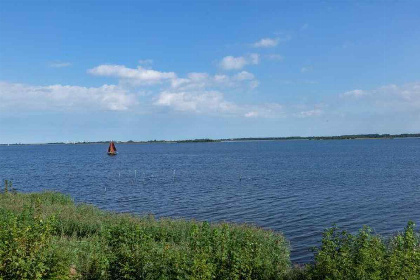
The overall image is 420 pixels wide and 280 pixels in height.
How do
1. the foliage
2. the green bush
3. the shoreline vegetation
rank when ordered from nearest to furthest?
the green bush → the shoreline vegetation → the foliage

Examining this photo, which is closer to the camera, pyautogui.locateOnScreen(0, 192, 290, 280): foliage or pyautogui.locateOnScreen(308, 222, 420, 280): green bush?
pyautogui.locateOnScreen(308, 222, 420, 280): green bush

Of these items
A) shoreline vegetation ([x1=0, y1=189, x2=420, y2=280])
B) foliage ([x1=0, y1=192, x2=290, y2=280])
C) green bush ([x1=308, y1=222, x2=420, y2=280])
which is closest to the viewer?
green bush ([x1=308, y1=222, x2=420, y2=280])

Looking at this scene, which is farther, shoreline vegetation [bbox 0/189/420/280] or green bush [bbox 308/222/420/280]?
shoreline vegetation [bbox 0/189/420/280]

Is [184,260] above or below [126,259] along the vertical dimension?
above

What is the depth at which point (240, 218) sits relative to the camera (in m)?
36.5

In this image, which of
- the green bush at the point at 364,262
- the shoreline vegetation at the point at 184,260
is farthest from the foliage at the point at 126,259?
the green bush at the point at 364,262

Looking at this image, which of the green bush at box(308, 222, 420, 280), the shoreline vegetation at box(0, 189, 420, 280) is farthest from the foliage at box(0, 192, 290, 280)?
the green bush at box(308, 222, 420, 280)

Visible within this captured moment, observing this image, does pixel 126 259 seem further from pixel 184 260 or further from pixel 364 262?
pixel 364 262

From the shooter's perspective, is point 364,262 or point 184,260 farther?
point 184,260

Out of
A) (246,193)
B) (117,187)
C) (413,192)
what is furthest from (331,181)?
(117,187)

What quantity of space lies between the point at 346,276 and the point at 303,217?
25.5m

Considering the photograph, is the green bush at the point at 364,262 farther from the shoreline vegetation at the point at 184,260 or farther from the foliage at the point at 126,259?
the foliage at the point at 126,259

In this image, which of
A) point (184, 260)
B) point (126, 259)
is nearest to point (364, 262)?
point (184, 260)

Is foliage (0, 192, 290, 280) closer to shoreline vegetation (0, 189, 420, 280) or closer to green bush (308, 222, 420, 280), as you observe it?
shoreline vegetation (0, 189, 420, 280)
